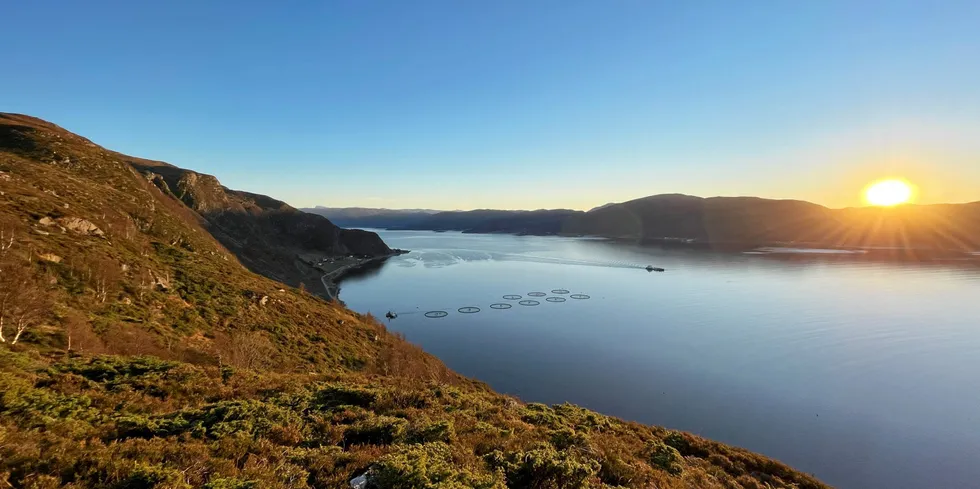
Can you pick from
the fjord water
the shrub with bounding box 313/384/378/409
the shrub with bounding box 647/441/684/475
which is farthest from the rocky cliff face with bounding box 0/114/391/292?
the shrub with bounding box 647/441/684/475

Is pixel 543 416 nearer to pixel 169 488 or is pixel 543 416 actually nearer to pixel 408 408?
pixel 408 408

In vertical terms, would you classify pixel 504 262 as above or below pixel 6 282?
below

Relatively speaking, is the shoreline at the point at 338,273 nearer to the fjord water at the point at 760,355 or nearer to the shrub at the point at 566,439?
the fjord water at the point at 760,355

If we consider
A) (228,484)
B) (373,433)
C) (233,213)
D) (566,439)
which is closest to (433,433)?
(373,433)

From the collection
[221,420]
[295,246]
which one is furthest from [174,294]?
[295,246]

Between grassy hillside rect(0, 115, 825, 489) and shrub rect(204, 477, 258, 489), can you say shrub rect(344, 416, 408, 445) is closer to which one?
grassy hillside rect(0, 115, 825, 489)
